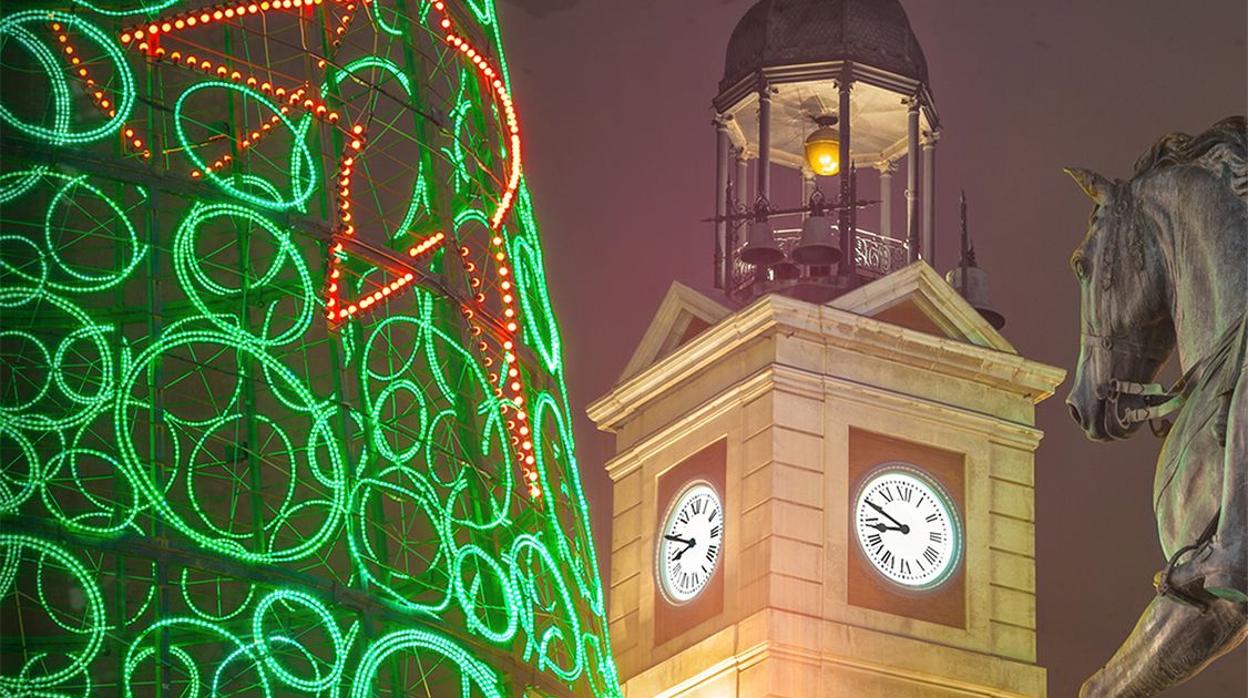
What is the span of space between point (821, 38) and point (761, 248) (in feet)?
13.6

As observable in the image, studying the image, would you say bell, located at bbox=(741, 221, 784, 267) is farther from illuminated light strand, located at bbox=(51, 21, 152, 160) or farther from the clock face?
illuminated light strand, located at bbox=(51, 21, 152, 160)

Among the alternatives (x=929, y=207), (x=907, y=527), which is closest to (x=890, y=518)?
(x=907, y=527)

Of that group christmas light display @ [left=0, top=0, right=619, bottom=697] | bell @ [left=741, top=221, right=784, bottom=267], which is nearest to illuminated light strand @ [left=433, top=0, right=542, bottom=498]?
christmas light display @ [left=0, top=0, right=619, bottom=697]

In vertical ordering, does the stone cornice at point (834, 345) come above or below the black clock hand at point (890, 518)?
above

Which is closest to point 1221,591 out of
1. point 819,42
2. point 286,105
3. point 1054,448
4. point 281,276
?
point 286,105

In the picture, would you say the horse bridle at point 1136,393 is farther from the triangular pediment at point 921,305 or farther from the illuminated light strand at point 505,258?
the triangular pediment at point 921,305

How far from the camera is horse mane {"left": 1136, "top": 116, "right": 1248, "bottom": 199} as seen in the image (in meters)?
14.5

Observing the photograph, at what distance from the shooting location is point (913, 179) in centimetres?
4806

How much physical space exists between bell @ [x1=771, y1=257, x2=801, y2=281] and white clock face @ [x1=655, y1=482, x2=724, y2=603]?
3909 mm

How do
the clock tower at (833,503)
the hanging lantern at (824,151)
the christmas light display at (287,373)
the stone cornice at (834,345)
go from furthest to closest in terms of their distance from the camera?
the hanging lantern at (824,151), the stone cornice at (834,345), the clock tower at (833,503), the christmas light display at (287,373)

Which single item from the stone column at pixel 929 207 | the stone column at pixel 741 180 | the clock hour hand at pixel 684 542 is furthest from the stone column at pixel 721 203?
the clock hour hand at pixel 684 542

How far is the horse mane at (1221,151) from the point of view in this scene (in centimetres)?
1452

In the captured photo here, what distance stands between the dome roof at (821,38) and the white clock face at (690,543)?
7.32 m

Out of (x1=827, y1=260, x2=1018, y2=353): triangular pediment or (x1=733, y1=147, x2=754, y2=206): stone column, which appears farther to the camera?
(x1=733, y1=147, x2=754, y2=206): stone column
